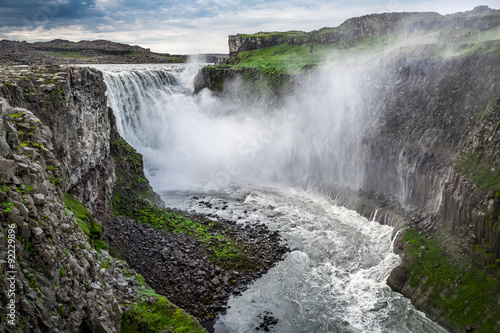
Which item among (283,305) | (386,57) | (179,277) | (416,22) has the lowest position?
(283,305)

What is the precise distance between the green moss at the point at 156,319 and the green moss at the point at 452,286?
12989 mm

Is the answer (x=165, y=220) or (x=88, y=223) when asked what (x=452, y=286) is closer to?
(x=165, y=220)

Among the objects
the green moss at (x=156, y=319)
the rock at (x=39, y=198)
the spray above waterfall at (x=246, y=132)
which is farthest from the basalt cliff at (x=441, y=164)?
the rock at (x=39, y=198)

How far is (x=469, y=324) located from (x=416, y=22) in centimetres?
Result: 4104

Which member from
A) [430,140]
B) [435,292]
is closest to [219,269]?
[435,292]

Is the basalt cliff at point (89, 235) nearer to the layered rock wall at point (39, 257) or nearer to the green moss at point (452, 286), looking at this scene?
the layered rock wall at point (39, 257)

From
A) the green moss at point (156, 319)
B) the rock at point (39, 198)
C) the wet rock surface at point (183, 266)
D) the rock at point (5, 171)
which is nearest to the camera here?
the rock at point (5, 171)

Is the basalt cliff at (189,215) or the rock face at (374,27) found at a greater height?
the rock face at (374,27)

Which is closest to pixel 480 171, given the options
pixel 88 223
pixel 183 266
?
pixel 183 266

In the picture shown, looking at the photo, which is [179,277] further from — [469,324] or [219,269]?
[469,324]

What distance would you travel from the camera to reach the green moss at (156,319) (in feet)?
39.4

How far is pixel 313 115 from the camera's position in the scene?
41.9m

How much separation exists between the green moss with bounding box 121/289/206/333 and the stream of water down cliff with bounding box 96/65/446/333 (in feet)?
17.0

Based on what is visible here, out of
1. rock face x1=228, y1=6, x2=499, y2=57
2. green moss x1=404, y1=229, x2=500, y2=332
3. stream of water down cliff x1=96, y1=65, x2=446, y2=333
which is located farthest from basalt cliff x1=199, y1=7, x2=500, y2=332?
stream of water down cliff x1=96, y1=65, x2=446, y2=333
